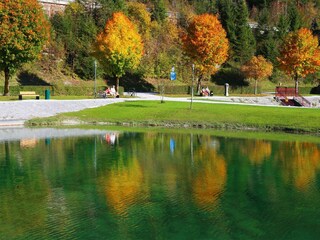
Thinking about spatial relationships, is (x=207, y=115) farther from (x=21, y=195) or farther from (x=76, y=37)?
(x=76, y=37)

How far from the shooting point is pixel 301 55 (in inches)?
2921

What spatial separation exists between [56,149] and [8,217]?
38.6 feet

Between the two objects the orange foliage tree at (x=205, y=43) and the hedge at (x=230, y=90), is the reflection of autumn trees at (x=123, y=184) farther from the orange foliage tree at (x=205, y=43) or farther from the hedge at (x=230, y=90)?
the orange foliage tree at (x=205, y=43)

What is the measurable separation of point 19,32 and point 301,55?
144ft

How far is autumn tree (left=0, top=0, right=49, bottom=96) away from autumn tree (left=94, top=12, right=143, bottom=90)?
30.2ft

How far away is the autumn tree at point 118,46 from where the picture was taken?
195 feet

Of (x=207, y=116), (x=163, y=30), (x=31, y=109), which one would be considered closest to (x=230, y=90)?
(x=163, y=30)

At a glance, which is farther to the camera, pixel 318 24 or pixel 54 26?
pixel 318 24

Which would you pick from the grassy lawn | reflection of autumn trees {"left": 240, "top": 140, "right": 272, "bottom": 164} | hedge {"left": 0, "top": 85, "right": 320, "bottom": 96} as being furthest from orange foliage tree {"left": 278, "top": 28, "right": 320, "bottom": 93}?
reflection of autumn trees {"left": 240, "top": 140, "right": 272, "bottom": 164}

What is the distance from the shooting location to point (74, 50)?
69.7m

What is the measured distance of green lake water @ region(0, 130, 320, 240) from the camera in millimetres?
11883

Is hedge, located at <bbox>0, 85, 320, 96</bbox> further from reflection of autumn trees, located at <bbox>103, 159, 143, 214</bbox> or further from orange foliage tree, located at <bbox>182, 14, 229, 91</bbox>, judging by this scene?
reflection of autumn trees, located at <bbox>103, 159, 143, 214</bbox>

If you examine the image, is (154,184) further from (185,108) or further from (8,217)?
(185,108)

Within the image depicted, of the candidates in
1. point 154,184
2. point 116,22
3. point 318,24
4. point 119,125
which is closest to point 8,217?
point 154,184
